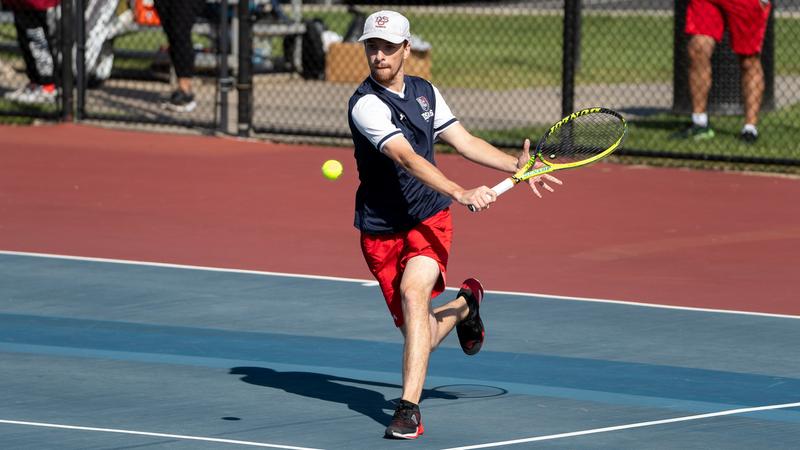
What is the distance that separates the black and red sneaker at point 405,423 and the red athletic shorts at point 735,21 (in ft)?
30.3

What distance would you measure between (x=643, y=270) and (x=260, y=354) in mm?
3271

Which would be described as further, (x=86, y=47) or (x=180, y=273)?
(x=86, y=47)

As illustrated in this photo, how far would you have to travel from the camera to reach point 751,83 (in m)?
16.0

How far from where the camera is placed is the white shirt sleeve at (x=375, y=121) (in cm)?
770

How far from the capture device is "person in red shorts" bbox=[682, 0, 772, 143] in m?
16.0

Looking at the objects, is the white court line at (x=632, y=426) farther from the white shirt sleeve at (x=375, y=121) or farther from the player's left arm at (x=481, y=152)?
the white shirt sleeve at (x=375, y=121)

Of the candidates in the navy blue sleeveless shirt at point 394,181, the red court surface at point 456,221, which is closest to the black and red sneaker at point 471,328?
the navy blue sleeveless shirt at point 394,181

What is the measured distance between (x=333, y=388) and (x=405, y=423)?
A: 1.14 meters

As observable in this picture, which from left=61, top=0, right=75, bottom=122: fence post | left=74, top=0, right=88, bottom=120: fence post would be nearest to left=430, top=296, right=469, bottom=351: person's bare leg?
left=74, top=0, right=88, bottom=120: fence post

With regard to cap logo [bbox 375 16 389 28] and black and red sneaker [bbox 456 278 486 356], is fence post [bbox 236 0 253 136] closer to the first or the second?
black and red sneaker [bbox 456 278 486 356]

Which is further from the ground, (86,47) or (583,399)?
(86,47)

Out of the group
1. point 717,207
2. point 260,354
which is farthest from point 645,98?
point 260,354

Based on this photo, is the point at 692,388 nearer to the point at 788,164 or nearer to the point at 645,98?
the point at 788,164

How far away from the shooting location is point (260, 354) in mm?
9281
